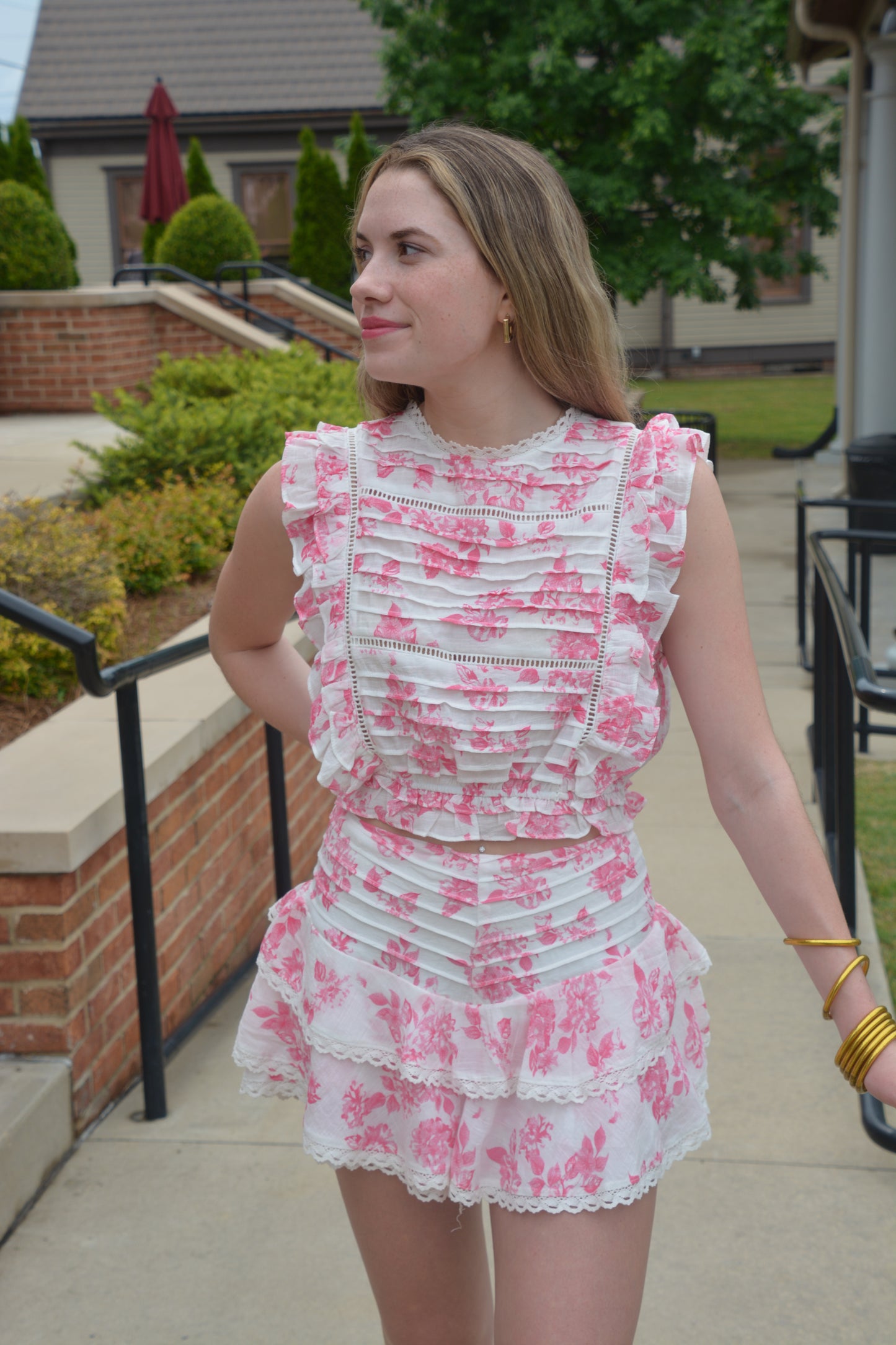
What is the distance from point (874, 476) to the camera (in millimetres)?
9289

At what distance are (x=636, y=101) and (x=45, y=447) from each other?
7.35 m

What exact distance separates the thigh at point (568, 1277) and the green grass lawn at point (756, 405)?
13.0m

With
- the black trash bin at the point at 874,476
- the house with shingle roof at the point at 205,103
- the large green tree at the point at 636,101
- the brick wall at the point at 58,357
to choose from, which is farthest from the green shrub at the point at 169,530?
the house with shingle roof at the point at 205,103

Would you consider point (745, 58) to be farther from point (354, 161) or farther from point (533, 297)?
point (533, 297)

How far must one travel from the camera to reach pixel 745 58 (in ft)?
42.2

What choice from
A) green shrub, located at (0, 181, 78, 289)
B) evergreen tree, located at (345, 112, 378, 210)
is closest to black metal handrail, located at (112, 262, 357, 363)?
green shrub, located at (0, 181, 78, 289)

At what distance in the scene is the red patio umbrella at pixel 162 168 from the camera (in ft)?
49.5

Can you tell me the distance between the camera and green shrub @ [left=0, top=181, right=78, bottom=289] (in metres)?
10.1

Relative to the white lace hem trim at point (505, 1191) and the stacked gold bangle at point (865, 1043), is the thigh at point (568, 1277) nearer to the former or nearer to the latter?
the white lace hem trim at point (505, 1191)

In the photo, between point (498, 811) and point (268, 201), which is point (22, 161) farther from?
point (498, 811)

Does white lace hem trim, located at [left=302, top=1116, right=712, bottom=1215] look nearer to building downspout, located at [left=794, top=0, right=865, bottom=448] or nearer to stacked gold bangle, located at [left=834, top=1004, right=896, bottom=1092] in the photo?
stacked gold bangle, located at [left=834, top=1004, right=896, bottom=1092]

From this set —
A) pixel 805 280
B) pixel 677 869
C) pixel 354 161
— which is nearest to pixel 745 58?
pixel 354 161

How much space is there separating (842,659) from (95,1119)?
2.12 meters

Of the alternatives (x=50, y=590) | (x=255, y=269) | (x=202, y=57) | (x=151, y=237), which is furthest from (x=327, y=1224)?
(x=202, y=57)
